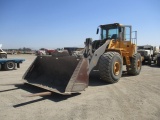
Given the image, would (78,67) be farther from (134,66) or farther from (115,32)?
(134,66)

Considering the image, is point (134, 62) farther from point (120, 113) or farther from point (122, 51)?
point (120, 113)

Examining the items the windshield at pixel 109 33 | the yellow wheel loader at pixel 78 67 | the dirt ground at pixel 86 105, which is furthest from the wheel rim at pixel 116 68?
the windshield at pixel 109 33

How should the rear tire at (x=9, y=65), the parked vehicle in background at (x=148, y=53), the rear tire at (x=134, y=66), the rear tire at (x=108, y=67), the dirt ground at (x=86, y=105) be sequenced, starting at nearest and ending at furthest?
the dirt ground at (x=86, y=105) → the rear tire at (x=108, y=67) → the rear tire at (x=134, y=66) → the rear tire at (x=9, y=65) → the parked vehicle in background at (x=148, y=53)

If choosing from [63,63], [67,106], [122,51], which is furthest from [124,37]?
[67,106]

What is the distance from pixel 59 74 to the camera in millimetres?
8016

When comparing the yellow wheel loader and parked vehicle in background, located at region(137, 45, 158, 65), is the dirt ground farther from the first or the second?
parked vehicle in background, located at region(137, 45, 158, 65)

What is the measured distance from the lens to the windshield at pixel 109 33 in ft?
35.6

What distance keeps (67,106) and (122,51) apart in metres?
5.71

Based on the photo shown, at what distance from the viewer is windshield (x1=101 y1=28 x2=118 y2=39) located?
10853 mm

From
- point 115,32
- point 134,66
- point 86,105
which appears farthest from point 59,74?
point 134,66

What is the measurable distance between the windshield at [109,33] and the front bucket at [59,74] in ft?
12.7

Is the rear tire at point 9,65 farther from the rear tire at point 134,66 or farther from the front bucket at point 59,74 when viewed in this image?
the rear tire at point 134,66

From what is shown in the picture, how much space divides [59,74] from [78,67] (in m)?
1.33

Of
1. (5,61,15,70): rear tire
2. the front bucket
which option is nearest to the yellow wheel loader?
the front bucket
